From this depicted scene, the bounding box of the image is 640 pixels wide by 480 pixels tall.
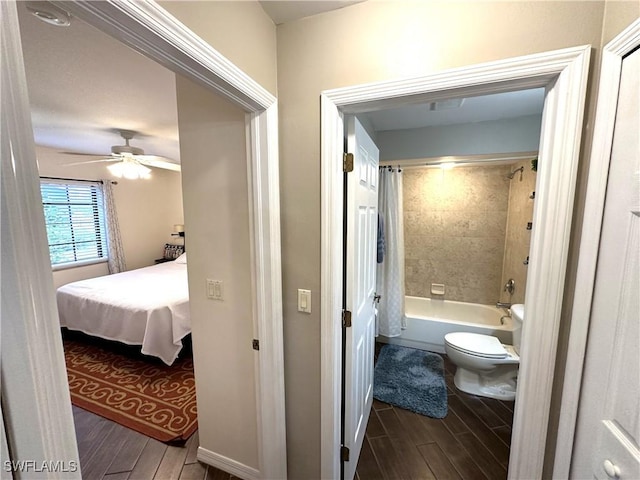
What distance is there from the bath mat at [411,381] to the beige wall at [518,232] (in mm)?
1190

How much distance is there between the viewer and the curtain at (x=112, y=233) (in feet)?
14.4

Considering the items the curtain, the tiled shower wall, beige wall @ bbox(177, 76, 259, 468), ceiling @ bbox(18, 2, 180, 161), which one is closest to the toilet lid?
the tiled shower wall

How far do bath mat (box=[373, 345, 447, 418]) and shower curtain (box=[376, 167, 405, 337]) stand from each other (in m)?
0.32

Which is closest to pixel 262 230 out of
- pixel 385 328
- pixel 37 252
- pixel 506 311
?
pixel 37 252

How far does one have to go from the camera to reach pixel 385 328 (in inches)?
121

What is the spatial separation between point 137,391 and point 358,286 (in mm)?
2279

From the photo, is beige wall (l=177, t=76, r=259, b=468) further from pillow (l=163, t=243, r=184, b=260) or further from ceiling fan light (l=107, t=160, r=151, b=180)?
pillow (l=163, t=243, r=184, b=260)

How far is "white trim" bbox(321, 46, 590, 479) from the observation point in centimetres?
84

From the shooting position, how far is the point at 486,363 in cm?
212

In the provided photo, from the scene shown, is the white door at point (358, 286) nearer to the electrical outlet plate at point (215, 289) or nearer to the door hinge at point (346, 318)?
the door hinge at point (346, 318)

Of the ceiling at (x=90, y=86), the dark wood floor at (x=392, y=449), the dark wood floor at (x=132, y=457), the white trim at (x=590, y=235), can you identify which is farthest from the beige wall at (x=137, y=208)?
the white trim at (x=590, y=235)

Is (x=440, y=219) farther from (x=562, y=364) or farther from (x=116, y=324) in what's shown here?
(x=116, y=324)

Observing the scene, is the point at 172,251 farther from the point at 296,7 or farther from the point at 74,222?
the point at 296,7

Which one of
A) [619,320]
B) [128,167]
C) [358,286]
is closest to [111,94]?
[128,167]
